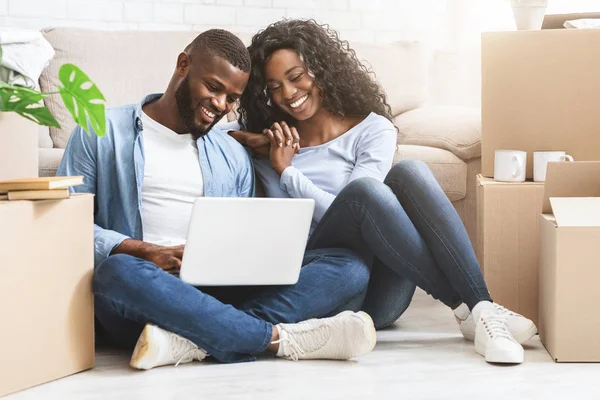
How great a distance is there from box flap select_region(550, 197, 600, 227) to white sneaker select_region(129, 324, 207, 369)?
31.3 inches

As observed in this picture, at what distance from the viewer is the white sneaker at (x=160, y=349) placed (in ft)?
5.65

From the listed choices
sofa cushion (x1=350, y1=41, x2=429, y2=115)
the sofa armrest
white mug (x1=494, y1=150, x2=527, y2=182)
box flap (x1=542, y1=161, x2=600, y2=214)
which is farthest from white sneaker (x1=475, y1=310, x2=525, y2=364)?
sofa cushion (x1=350, y1=41, x2=429, y2=115)

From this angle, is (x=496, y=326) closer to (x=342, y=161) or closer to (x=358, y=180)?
(x=358, y=180)

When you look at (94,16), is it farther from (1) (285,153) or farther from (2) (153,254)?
(2) (153,254)

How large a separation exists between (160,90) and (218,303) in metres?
1.26

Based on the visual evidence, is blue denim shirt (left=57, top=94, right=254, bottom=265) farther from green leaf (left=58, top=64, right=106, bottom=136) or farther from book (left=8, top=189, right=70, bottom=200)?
green leaf (left=58, top=64, right=106, bottom=136)

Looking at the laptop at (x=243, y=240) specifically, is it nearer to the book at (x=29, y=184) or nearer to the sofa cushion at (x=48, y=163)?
the book at (x=29, y=184)

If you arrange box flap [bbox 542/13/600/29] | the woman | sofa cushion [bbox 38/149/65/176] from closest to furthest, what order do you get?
the woman < sofa cushion [bbox 38/149/65/176] < box flap [bbox 542/13/600/29]

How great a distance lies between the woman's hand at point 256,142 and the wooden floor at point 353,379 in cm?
60

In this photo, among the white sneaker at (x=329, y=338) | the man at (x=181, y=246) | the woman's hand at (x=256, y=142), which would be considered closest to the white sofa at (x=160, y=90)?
the woman's hand at (x=256, y=142)

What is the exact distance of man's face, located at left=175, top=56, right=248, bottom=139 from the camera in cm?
200

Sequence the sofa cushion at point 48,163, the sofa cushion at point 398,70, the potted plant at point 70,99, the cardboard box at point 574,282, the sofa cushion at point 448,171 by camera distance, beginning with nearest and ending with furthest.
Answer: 1. the potted plant at point 70,99
2. the cardboard box at point 574,282
3. the sofa cushion at point 48,163
4. the sofa cushion at point 448,171
5. the sofa cushion at point 398,70

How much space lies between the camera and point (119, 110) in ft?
6.69

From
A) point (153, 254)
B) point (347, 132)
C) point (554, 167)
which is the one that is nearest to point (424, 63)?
point (347, 132)
